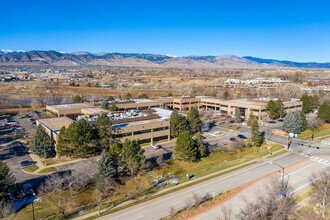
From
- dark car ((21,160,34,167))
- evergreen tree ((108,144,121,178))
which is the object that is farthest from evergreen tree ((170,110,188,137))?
dark car ((21,160,34,167))

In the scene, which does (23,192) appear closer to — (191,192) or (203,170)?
(191,192)

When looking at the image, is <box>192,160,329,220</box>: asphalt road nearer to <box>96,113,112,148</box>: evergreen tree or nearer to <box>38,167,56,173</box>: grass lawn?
<box>96,113,112,148</box>: evergreen tree

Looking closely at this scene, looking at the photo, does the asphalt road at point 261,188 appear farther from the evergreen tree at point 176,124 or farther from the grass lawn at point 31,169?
the grass lawn at point 31,169

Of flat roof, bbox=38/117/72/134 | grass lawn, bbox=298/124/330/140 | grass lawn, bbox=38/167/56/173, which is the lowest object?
grass lawn, bbox=38/167/56/173

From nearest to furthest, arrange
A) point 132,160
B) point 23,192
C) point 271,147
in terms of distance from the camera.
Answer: point 23,192 → point 132,160 → point 271,147

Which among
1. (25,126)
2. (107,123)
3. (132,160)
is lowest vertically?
(25,126)

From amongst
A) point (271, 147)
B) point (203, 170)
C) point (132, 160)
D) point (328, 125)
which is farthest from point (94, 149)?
point (328, 125)

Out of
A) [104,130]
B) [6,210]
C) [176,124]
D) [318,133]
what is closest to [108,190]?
[6,210]
